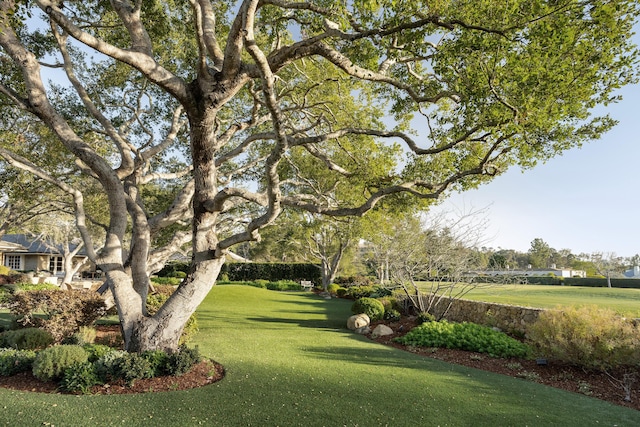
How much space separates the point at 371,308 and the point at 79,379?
9968 millimetres

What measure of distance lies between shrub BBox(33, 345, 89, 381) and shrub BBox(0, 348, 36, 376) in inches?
17.1

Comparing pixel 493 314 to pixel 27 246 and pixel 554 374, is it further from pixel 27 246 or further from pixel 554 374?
pixel 27 246

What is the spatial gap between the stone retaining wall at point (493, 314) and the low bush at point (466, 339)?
0.97 metres

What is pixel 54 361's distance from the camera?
6.36 metres

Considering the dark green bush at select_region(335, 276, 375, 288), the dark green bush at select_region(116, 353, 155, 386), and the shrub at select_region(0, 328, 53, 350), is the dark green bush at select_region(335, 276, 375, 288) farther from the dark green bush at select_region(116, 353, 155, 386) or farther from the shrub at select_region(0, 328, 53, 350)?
the dark green bush at select_region(116, 353, 155, 386)

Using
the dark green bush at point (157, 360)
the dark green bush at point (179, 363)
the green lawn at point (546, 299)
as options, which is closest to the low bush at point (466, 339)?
the green lawn at point (546, 299)

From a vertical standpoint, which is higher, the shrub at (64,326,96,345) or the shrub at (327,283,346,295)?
the shrub at (64,326,96,345)

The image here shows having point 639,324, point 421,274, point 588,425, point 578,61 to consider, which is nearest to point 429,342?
point 421,274

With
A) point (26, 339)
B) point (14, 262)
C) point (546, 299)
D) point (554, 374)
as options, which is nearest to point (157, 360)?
point (26, 339)

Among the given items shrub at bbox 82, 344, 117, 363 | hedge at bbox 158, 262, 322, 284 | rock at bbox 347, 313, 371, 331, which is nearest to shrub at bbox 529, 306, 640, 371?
rock at bbox 347, 313, 371, 331

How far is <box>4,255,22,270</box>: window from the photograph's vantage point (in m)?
43.4

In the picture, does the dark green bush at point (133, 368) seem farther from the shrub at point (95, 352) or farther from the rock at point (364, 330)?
the rock at point (364, 330)

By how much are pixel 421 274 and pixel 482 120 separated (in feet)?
26.3

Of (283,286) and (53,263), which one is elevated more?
(53,263)
